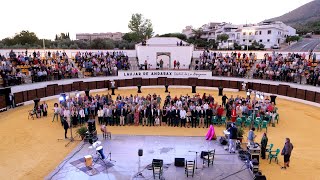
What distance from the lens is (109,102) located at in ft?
78.5

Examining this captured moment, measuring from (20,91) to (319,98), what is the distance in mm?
29750

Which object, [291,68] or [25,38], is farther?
[25,38]

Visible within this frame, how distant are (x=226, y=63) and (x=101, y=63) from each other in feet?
55.5

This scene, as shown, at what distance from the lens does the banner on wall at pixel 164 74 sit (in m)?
38.7

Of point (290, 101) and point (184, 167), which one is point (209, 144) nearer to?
point (184, 167)

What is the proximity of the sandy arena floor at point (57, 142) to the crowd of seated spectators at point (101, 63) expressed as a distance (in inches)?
486

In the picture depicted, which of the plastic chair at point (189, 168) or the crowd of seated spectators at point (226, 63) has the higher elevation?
the crowd of seated spectators at point (226, 63)

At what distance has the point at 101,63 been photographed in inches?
1545

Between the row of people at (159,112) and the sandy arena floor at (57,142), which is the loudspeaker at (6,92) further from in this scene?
the row of people at (159,112)

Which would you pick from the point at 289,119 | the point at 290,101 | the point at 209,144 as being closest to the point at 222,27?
the point at 290,101

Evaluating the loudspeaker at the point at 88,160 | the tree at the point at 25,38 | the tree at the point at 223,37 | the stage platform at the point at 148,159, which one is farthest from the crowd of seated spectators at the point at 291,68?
the tree at the point at 223,37

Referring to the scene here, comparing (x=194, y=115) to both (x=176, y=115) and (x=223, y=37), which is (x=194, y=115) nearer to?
(x=176, y=115)

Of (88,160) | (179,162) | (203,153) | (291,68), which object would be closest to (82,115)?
(88,160)

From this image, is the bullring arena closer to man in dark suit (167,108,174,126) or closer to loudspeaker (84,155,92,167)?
loudspeaker (84,155,92,167)
